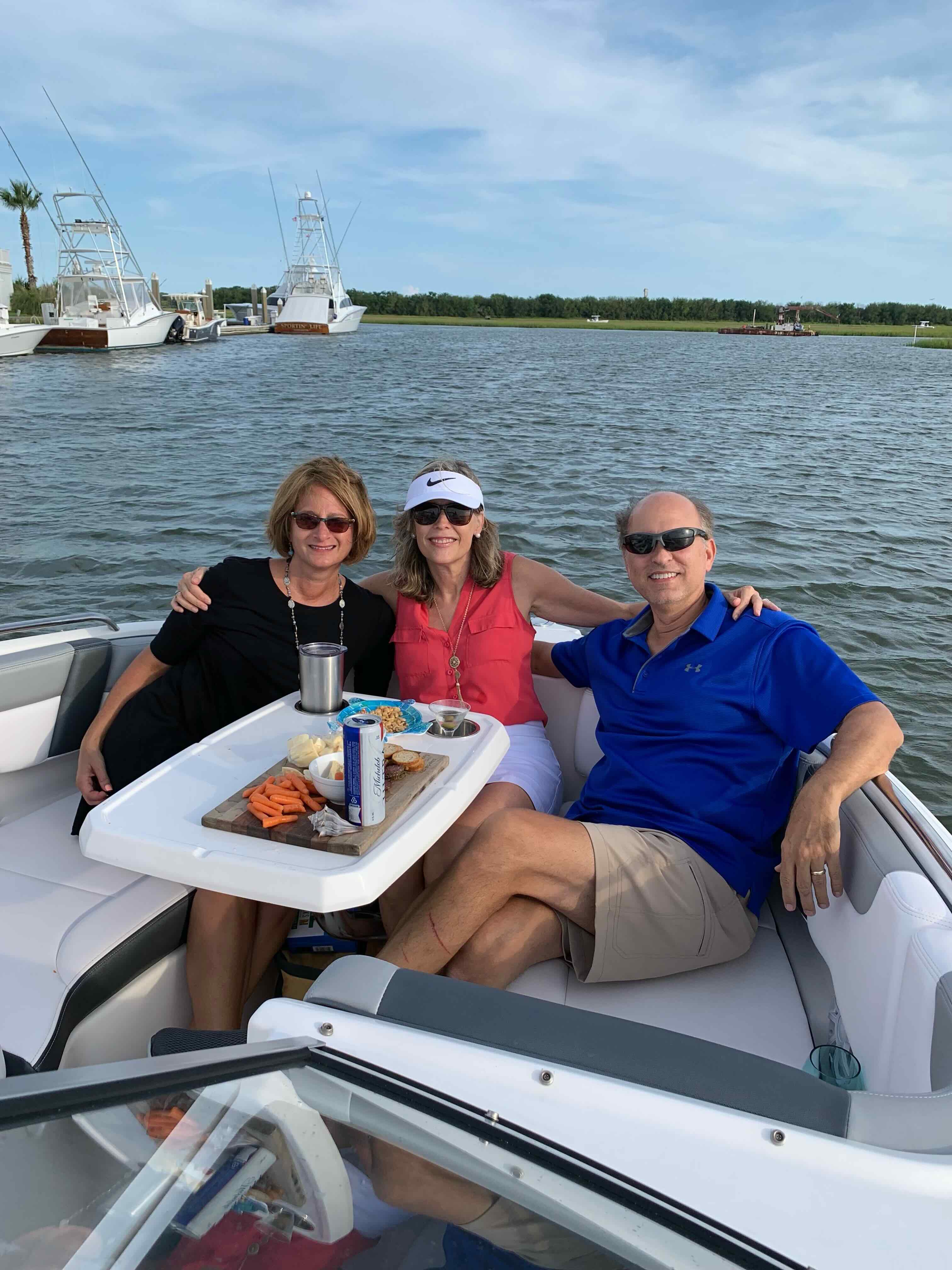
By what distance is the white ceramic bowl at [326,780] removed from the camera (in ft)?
6.08

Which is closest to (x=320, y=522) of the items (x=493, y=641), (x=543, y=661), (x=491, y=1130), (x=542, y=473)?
(x=493, y=641)

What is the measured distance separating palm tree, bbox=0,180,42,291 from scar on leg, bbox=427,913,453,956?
161ft

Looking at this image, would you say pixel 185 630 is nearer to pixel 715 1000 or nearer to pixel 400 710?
pixel 400 710

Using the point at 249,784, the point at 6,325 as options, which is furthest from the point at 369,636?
the point at 6,325

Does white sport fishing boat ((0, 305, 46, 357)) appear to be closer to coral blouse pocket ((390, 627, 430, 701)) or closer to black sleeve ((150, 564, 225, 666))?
black sleeve ((150, 564, 225, 666))

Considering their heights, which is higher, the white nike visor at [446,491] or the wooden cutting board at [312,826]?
the white nike visor at [446,491]

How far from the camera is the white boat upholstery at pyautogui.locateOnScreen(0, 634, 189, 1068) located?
1891mm

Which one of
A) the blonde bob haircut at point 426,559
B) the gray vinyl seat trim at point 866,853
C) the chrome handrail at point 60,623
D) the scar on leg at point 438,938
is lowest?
the scar on leg at point 438,938

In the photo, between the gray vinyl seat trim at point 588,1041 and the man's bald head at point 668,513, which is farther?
the man's bald head at point 668,513

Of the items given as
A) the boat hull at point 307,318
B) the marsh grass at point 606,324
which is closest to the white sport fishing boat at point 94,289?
the boat hull at point 307,318

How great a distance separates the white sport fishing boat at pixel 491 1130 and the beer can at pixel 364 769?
4.3 inches

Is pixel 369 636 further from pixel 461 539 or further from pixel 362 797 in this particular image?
pixel 362 797

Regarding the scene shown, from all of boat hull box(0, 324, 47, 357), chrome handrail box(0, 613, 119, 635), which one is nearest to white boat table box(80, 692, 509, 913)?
chrome handrail box(0, 613, 119, 635)

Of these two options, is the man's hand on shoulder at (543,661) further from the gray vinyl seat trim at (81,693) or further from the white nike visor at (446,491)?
the gray vinyl seat trim at (81,693)
